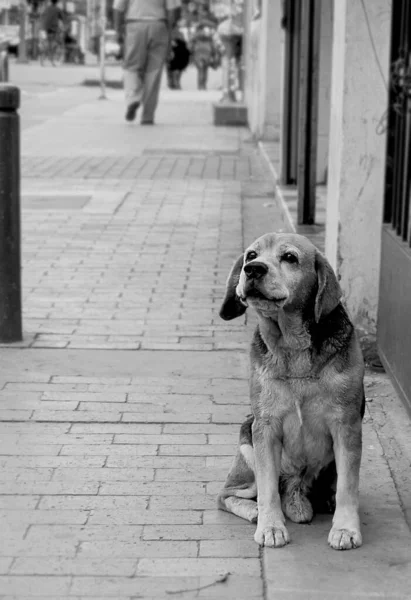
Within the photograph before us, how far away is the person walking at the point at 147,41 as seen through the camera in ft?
58.6

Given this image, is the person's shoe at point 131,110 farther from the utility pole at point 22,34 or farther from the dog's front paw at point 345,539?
the utility pole at point 22,34

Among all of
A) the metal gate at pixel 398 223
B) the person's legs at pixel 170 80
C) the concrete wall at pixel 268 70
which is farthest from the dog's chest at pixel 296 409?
the person's legs at pixel 170 80

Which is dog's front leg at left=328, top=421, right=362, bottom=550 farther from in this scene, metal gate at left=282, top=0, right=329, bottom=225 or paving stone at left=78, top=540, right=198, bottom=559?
metal gate at left=282, top=0, right=329, bottom=225

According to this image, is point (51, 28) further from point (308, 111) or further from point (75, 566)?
point (75, 566)

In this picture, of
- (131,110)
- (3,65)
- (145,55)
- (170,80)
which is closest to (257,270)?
(145,55)

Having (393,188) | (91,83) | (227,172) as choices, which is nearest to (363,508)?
(393,188)

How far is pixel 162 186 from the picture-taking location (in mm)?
12375

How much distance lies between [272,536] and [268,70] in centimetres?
1178

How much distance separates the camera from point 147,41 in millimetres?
17875

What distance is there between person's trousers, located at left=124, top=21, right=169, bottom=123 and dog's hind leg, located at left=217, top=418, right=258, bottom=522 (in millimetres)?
14172

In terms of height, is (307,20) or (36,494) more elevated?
(307,20)

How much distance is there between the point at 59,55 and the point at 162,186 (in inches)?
1274

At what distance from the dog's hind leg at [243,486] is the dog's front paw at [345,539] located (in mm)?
326

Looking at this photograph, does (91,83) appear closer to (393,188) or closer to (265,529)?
(393,188)
